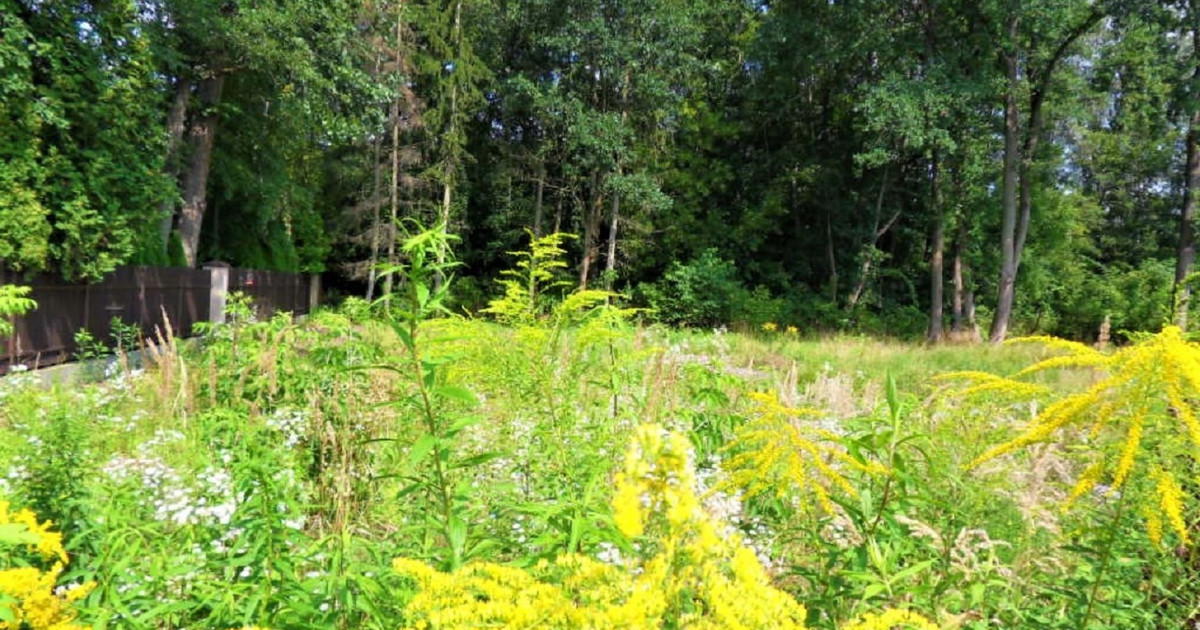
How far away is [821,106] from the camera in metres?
23.4

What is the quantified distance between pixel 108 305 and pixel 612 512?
1072 centimetres

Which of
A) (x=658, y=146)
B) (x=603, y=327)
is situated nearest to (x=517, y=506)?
(x=603, y=327)

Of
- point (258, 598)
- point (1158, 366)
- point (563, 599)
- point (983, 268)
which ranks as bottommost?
point (258, 598)

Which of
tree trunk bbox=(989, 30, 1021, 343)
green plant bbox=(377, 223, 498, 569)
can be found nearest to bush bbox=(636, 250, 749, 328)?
tree trunk bbox=(989, 30, 1021, 343)

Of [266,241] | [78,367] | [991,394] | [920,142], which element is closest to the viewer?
[991,394]

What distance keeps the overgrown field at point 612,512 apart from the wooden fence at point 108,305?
3808mm

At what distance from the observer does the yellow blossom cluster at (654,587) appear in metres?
1.02

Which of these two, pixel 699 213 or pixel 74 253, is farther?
pixel 699 213

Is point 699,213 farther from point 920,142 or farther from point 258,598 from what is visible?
point 258,598

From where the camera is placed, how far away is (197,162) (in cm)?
1430

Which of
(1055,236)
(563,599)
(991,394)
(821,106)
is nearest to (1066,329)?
(1055,236)

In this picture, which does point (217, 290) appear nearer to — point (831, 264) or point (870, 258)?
point (870, 258)

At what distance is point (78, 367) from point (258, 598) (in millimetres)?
7856

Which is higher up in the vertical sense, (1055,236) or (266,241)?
(1055,236)
